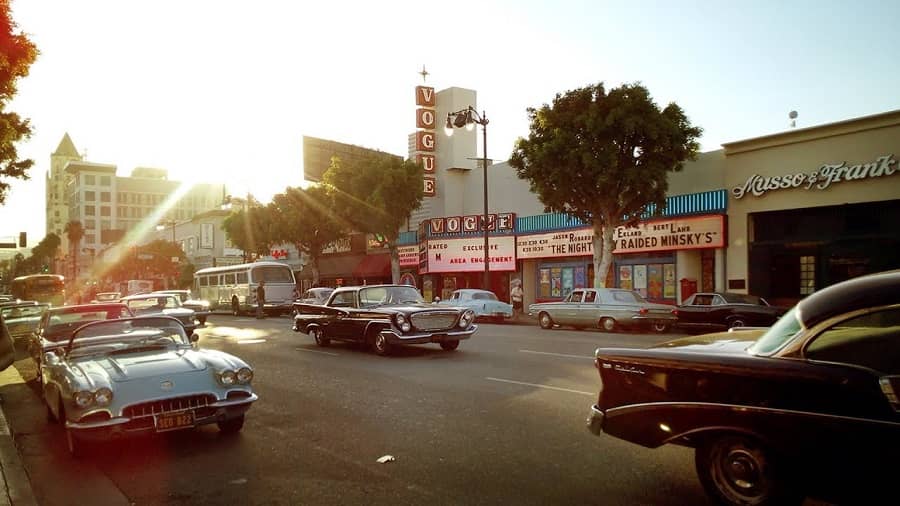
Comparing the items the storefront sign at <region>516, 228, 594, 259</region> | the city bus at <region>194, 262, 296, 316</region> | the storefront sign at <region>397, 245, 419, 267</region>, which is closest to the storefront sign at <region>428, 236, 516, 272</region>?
the storefront sign at <region>516, 228, 594, 259</region>

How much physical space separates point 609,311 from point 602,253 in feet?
13.9

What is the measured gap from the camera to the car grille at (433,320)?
13.6 metres

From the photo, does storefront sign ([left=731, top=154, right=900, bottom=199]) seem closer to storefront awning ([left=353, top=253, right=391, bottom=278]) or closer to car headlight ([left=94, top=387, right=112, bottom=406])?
car headlight ([left=94, top=387, right=112, bottom=406])

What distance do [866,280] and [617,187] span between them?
1884 centimetres

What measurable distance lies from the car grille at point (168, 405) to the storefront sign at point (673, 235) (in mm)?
19587

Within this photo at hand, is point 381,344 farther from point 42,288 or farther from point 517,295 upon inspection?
point 42,288

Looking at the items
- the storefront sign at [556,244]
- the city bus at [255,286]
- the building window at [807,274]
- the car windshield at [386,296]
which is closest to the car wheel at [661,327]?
the building window at [807,274]

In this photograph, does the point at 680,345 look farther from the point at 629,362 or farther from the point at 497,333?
the point at 497,333

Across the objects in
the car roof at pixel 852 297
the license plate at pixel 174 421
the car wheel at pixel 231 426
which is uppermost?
the car roof at pixel 852 297

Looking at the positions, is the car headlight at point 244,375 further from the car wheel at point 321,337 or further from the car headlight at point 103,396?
the car wheel at point 321,337

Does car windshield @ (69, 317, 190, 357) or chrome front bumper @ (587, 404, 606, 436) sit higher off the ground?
car windshield @ (69, 317, 190, 357)

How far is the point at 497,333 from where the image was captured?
1988 cm

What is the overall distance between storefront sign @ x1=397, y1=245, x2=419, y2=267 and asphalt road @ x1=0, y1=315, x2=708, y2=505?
1100 inches

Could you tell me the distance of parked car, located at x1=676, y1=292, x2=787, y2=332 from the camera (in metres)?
18.4
